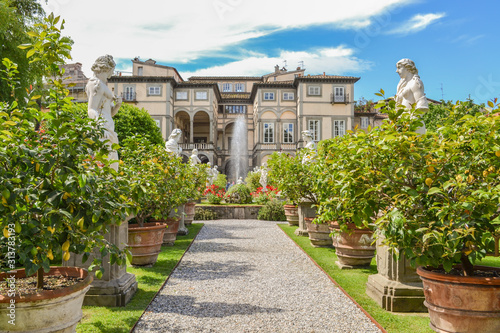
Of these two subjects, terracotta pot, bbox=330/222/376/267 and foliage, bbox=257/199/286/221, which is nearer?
terracotta pot, bbox=330/222/376/267

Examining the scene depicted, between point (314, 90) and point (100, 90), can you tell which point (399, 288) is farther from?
point (314, 90)

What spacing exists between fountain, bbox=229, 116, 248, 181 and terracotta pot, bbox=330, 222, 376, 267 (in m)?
38.0

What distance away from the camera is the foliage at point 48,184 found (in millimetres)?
2369

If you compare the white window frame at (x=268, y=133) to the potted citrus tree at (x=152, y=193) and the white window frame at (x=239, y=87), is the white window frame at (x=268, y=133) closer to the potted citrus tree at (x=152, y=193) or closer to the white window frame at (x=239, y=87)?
the white window frame at (x=239, y=87)

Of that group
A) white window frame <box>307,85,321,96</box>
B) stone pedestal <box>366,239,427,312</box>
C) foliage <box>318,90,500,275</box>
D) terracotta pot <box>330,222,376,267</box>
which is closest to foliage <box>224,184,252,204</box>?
terracotta pot <box>330,222,376,267</box>

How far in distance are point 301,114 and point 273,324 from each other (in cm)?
3607

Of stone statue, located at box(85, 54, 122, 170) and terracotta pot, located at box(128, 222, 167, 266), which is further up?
stone statue, located at box(85, 54, 122, 170)

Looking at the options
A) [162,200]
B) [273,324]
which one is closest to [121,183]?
[273,324]

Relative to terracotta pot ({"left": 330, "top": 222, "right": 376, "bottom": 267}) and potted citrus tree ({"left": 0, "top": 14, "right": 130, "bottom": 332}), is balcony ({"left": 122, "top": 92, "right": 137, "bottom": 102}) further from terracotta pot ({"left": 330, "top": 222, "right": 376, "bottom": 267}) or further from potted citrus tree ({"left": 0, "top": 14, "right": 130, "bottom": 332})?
potted citrus tree ({"left": 0, "top": 14, "right": 130, "bottom": 332})

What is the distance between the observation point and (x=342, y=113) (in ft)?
127

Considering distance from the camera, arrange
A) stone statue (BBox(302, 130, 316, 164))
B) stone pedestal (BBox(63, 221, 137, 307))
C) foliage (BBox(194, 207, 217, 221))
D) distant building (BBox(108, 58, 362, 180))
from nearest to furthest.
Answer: stone pedestal (BBox(63, 221, 137, 307)), stone statue (BBox(302, 130, 316, 164)), foliage (BBox(194, 207, 217, 221)), distant building (BBox(108, 58, 362, 180))

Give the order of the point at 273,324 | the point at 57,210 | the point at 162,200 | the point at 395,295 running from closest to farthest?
the point at 57,210, the point at 273,324, the point at 395,295, the point at 162,200

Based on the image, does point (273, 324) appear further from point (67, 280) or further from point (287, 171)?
point (287, 171)

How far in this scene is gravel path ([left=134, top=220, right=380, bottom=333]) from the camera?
12.3 ft
